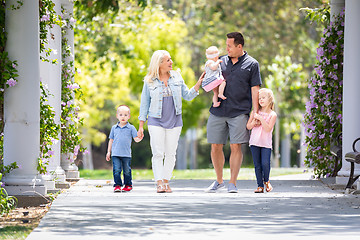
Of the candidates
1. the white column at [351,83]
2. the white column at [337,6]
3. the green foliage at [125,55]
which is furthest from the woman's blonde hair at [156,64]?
the green foliage at [125,55]

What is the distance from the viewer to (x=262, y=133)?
12.0 meters

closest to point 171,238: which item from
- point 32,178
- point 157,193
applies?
point 32,178

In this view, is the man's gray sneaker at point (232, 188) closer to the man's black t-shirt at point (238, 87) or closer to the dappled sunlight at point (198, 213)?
the dappled sunlight at point (198, 213)

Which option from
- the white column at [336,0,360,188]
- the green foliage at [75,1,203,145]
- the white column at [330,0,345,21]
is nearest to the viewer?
the white column at [336,0,360,188]

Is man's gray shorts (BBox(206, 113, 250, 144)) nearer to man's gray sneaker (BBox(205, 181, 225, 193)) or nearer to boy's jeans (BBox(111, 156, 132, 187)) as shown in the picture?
man's gray sneaker (BBox(205, 181, 225, 193))

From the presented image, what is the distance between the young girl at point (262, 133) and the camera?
11852mm

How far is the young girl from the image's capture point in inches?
467

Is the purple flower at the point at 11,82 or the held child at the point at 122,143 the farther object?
the held child at the point at 122,143

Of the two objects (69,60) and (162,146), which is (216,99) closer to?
(162,146)

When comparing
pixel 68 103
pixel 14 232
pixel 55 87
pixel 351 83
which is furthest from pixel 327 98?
pixel 14 232

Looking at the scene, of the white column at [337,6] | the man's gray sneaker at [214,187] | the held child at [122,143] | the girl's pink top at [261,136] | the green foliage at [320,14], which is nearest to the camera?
the girl's pink top at [261,136]

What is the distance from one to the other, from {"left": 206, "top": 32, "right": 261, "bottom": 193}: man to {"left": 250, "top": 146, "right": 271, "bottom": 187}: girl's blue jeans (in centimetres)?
29

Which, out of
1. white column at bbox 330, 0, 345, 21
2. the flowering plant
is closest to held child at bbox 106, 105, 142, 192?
the flowering plant

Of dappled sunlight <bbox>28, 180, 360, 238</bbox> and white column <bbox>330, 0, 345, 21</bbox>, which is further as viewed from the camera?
white column <bbox>330, 0, 345, 21</bbox>
